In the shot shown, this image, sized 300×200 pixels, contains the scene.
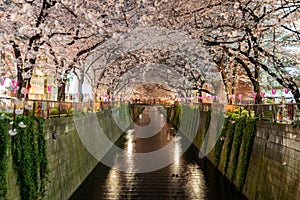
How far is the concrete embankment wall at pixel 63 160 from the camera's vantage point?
40.0 ft

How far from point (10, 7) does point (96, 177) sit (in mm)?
10179

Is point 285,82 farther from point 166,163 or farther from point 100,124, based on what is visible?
point 100,124

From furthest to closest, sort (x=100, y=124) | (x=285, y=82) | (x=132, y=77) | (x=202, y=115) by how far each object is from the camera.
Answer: (x=132, y=77) < (x=202, y=115) < (x=100, y=124) < (x=285, y=82)

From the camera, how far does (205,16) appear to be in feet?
53.6

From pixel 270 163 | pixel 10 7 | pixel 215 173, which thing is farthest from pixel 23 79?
pixel 215 173

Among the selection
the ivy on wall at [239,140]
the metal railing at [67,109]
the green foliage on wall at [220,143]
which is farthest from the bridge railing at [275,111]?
the green foliage on wall at [220,143]

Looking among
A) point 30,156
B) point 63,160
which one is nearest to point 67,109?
point 63,160

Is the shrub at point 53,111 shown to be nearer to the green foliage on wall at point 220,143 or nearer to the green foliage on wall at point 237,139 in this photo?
the green foliage on wall at point 237,139

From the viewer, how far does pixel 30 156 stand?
10.3 m

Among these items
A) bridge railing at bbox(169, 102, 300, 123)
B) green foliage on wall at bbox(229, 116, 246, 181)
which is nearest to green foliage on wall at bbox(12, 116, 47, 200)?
bridge railing at bbox(169, 102, 300, 123)

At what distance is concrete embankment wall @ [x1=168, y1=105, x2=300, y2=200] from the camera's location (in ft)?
34.1

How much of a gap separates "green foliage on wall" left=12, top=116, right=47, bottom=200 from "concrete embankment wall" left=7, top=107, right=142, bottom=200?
28 cm

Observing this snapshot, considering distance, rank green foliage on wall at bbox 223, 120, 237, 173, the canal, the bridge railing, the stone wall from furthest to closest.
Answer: green foliage on wall at bbox 223, 120, 237, 173
the canal
the bridge railing
the stone wall

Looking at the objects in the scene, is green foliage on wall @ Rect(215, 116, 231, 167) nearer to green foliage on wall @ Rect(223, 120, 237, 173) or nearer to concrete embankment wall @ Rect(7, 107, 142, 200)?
green foliage on wall @ Rect(223, 120, 237, 173)
